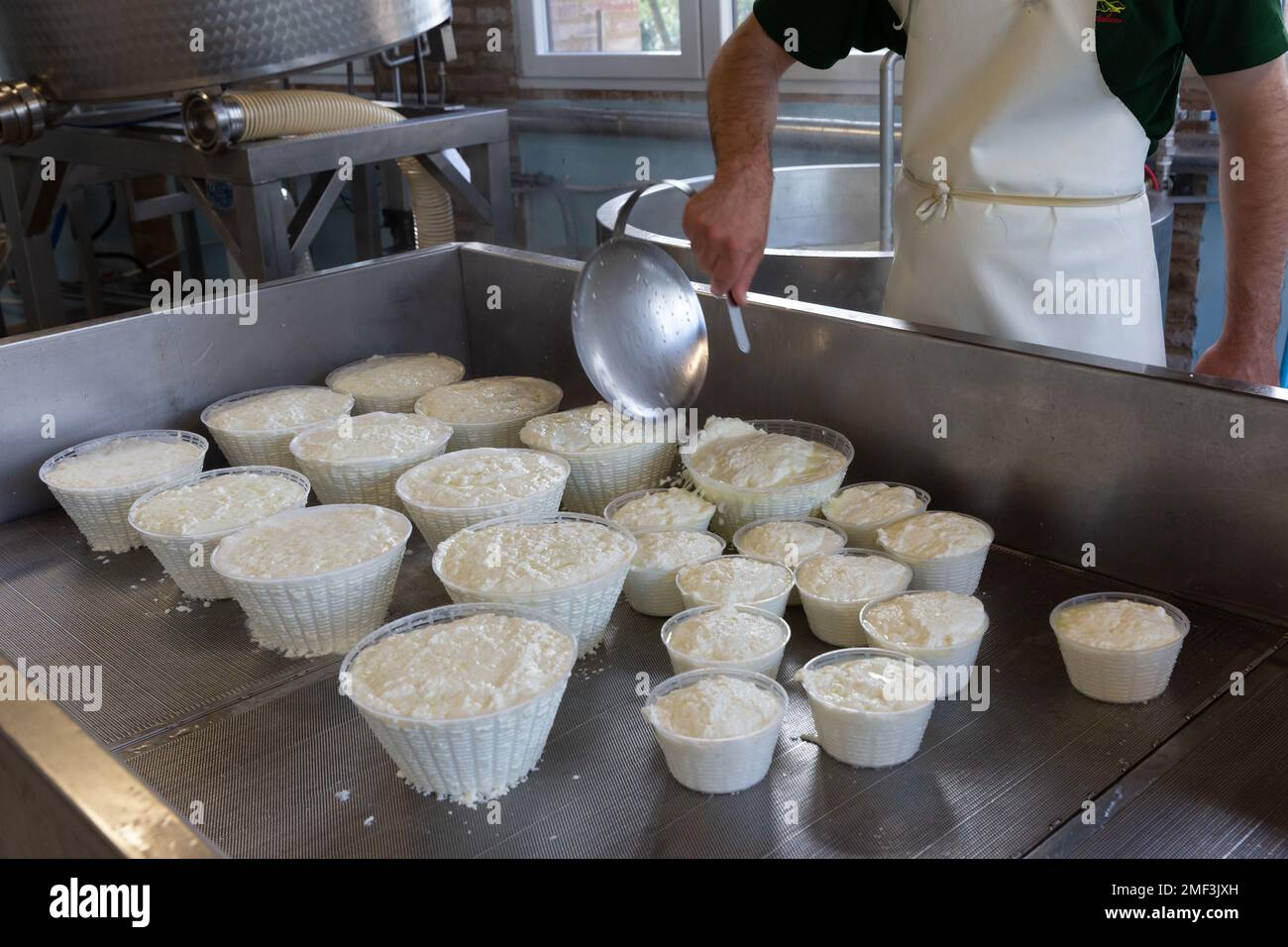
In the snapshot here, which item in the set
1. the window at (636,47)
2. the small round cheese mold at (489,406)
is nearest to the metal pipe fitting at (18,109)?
the small round cheese mold at (489,406)

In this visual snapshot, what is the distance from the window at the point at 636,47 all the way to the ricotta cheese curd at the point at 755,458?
91.9 inches

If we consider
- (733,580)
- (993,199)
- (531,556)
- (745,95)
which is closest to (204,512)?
(531,556)

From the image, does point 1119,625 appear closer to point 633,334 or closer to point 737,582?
point 737,582

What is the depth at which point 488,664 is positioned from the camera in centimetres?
108

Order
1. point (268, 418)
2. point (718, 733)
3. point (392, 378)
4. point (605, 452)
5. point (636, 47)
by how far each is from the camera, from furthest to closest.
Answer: point (636, 47), point (392, 378), point (268, 418), point (605, 452), point (718, 733)

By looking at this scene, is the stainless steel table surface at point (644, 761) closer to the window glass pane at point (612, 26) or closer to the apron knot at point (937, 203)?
the apron knot at point (937, 203)

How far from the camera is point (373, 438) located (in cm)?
164

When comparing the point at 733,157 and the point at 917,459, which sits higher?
the point at 733,157

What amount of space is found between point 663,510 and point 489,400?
1.53 ft

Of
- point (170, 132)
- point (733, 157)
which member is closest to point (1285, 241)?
point (733, 157)

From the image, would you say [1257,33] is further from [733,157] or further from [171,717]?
[171,717]

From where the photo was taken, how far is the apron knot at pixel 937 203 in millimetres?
1638
